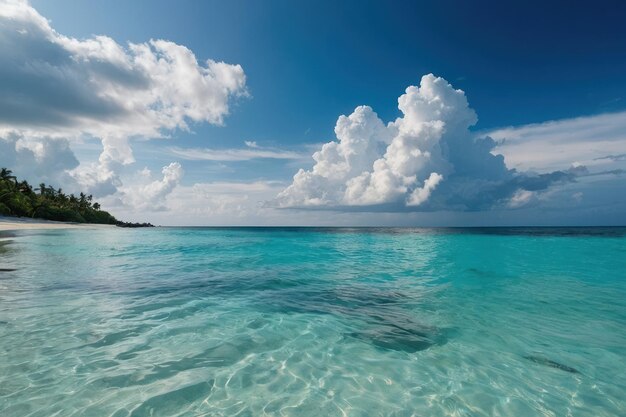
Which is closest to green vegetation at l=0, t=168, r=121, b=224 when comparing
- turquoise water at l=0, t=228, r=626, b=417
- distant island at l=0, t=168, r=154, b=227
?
distant island at l=0, t=168, r=154, b=227

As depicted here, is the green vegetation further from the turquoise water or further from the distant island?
the turquoise water

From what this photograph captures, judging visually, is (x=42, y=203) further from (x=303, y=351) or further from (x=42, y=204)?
(x=303, y=351)

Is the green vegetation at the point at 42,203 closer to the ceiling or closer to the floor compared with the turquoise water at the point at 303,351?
closer to the ceiling

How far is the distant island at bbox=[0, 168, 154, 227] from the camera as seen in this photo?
85.5 meters

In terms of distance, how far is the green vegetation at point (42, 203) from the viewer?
281ft

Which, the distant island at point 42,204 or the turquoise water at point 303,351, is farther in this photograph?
the distant island at point 42,204

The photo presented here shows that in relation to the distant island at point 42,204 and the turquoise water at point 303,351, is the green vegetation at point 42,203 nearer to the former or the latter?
the distant island at point 42,204

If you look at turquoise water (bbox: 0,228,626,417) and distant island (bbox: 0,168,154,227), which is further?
distant island (bbox: 0,168,154,227)

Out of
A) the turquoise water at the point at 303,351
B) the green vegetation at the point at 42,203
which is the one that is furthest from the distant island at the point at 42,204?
the turquoise water at the point at 303,351

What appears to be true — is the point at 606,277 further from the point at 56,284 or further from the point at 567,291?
the point at 56,284

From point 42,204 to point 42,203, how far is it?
0.37 m

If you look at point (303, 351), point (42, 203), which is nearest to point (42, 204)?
point (42, 203)

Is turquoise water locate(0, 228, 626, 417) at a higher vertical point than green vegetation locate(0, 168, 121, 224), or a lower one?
lower

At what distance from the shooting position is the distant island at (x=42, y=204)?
85506mm
